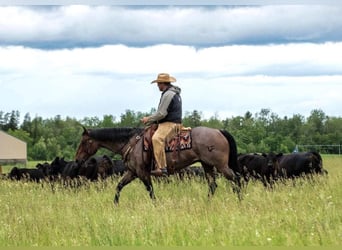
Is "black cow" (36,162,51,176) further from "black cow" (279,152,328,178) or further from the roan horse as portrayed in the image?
"black cow" (279,152,328,178)

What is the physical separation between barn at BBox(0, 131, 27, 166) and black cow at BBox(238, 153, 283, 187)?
958 inches

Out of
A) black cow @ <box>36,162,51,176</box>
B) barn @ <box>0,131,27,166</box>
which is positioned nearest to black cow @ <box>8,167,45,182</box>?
black cow @ <box>36,162,51,176</box>

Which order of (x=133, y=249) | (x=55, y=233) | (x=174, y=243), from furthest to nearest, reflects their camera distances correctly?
(x=55, y=233) → (x=174, y=243) → (x=133, y=249)

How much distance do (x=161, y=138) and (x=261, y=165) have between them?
625 cm

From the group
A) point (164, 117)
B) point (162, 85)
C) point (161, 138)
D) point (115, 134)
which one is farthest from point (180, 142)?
point (115, 134)

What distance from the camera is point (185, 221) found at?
9531 millimetres

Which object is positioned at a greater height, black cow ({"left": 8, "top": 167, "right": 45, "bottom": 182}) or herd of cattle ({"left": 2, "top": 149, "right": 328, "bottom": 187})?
herd of cattle ({"left": 2, "top": 149, "right": 328, "bottom": 187})

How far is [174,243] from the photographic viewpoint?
841cm

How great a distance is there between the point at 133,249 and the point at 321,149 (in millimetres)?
31259

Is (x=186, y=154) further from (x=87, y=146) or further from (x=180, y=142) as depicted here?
(x=87, y=146)

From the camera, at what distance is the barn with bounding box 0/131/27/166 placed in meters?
41.3

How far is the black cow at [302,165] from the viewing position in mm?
18312

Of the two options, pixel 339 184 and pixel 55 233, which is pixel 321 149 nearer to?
pixel 339 184

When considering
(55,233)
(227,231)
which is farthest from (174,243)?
(55,233)
